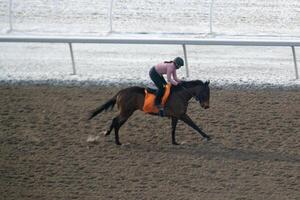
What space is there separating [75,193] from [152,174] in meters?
1.20

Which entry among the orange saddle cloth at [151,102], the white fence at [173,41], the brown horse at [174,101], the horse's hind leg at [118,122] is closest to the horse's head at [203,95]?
the brown horse at [174,101]

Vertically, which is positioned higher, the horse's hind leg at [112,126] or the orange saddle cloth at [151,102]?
the orange saddle cloth at [151,102]

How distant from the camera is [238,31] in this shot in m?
20.8

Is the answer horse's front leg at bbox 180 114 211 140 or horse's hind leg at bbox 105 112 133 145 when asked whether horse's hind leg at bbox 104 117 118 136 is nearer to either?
horse's hind leg at bbox 105 112 133 145

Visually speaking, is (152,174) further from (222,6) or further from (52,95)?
(222,6)

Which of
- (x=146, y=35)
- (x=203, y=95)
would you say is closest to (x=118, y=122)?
(x=203, y=95)

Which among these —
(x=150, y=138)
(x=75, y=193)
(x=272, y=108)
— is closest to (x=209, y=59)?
(x=272, y=108)

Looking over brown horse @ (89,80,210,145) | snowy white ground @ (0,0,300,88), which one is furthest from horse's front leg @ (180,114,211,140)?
snowy white ground @ (0,0,300,88)

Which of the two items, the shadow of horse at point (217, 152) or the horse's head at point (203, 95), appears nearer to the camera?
the shadow of horse at point (217, 152)

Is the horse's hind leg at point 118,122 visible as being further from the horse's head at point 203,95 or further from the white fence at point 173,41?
the white fence at point 173,41

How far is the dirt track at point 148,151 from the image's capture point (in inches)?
440

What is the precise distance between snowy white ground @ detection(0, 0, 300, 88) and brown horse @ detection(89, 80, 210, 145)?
332cm

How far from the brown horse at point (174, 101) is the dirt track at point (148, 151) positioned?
1.02 ft

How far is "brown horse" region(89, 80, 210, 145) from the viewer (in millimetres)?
13094
